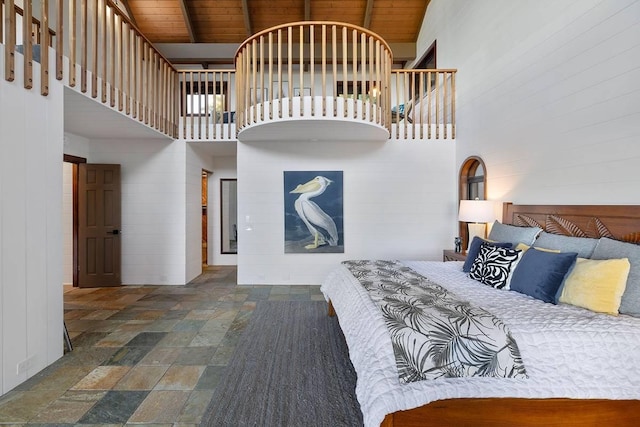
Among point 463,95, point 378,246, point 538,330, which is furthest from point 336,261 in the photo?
point 538,330

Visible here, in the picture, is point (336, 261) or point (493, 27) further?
point (336, 261)

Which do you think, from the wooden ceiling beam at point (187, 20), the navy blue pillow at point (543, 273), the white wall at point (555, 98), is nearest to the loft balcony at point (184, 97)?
the white wall at point (555, 98)

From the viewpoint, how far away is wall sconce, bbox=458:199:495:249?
378 centimetres

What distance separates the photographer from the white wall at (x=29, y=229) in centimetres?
216

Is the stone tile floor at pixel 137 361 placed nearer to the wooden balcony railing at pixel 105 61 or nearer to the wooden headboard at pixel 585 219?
the wooden balcony railing at pixel 105 61

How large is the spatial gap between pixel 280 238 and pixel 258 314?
1601mm

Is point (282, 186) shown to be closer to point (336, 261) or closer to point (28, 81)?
point (336, 261)

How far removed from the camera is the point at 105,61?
339 centimetres

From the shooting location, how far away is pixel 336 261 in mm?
5176

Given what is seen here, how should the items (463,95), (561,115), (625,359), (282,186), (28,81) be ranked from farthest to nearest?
1. (282,186)
2. (463,95)
3. (561,115)
4. (28,81)
5. (625,359)

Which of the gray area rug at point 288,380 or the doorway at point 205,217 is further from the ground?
the doorway at point 205,217

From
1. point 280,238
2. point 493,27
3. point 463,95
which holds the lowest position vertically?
point 280,238

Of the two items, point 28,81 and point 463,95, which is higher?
point 463,95

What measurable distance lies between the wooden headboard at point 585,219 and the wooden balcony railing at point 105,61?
4.49 metres
